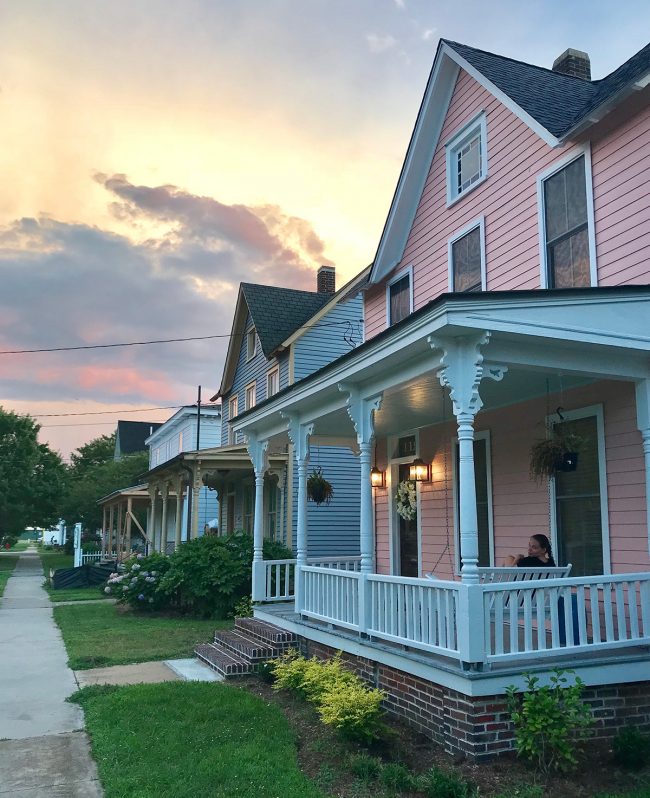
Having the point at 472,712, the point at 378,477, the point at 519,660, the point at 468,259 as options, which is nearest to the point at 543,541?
the point at 519,660

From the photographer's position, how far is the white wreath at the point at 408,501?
1126cm

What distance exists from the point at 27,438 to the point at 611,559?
3700cm

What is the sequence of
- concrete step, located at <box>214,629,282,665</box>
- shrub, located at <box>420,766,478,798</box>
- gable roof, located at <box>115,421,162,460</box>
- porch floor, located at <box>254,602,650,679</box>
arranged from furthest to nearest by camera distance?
1. gable roof, located at <box>115,421,162,460</box>
2. concrete step, located at <box>214,629,282,665</box>
3. porch floor, located at <box>254,602,650,679</box>
4. shrub, located at <box>420,766,478,798</box>

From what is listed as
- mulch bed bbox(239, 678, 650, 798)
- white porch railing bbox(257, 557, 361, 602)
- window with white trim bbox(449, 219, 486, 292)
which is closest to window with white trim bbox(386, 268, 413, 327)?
window with white trim bbox(449, 219, 486, 292)

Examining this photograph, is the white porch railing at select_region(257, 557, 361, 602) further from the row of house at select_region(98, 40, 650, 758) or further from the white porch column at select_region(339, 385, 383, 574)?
the white porch column at select_region(339, 385, 383, 574)

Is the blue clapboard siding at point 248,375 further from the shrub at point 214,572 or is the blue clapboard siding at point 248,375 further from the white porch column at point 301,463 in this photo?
the white porch column at point 301,463

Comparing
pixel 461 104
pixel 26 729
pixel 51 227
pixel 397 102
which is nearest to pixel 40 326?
pixel 51 227

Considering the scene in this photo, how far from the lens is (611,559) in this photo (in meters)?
7.20

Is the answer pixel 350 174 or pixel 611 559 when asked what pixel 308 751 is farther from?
pixel 350 174

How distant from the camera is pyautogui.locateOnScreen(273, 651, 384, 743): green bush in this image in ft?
19.3

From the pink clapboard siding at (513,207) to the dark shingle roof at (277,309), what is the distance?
21.3ft

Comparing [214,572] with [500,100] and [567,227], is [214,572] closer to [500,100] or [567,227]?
[567,227]

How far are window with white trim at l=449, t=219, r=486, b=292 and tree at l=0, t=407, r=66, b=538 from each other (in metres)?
32.7

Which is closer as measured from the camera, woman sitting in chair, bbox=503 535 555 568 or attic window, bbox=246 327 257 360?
woman sitting in chair, bbox=503 535 555 568
